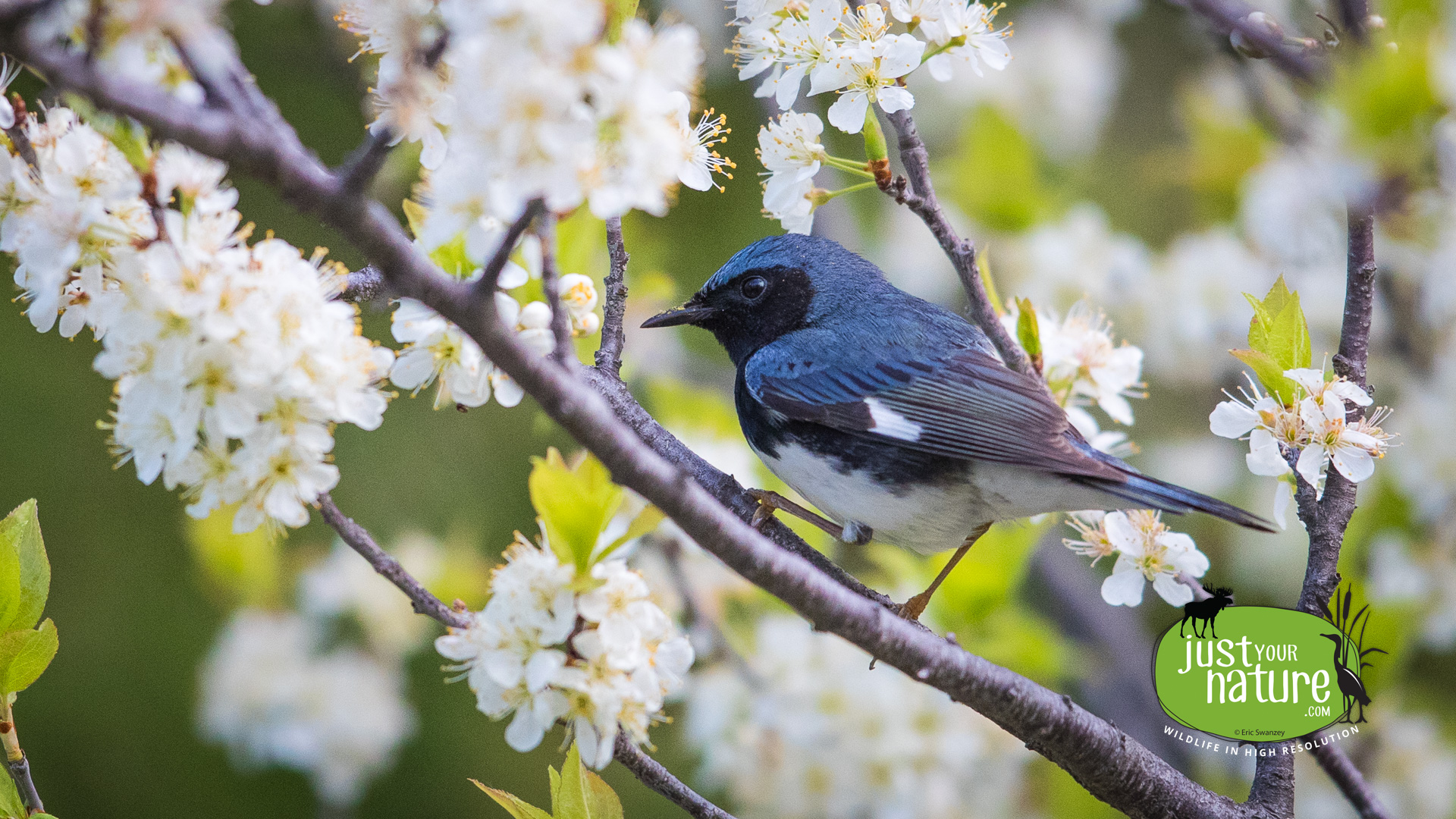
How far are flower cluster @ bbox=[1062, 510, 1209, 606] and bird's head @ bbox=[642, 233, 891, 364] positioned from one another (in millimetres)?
1200

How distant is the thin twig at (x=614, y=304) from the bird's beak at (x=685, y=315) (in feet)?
2.32

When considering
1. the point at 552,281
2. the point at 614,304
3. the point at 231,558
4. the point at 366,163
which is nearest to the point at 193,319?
the point at 366,163

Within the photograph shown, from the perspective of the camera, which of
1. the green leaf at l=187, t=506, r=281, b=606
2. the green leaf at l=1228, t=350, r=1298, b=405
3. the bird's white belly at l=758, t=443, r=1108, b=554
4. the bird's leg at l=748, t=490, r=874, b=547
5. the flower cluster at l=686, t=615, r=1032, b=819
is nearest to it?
the green leaf at l=1228, t=350, r=1298, b=405

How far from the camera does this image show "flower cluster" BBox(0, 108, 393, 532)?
4.44ft

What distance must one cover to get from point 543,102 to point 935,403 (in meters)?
1.74

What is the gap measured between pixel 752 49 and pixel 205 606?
3.86 m

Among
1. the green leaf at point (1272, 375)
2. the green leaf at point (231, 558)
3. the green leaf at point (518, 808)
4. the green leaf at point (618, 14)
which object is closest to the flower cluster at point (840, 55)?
the green leaf at point (618, 14)

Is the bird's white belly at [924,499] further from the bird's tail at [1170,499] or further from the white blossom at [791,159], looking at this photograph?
the white blossom at [791,159]

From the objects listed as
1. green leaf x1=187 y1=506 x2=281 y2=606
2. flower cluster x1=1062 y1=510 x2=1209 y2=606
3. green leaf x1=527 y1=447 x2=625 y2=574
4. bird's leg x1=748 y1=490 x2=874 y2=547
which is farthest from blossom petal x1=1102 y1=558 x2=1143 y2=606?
green leaf x1=187 y1=506 x2=281 y2=606

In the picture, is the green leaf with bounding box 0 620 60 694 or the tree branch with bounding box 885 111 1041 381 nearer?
the green leaf with bounding box 0 620 60 694

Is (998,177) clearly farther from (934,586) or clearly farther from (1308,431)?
(1308,431)

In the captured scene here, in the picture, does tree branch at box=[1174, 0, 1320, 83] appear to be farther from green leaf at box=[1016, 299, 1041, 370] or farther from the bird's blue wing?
the bird's blue wing

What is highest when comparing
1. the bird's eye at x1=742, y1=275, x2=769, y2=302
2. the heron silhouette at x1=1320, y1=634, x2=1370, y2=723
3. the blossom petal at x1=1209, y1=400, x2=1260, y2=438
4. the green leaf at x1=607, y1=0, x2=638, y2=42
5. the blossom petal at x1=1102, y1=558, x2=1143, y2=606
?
the green leaf at x1=607, y1=0, x2=638, y2=42

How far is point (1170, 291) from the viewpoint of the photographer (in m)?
4.15
